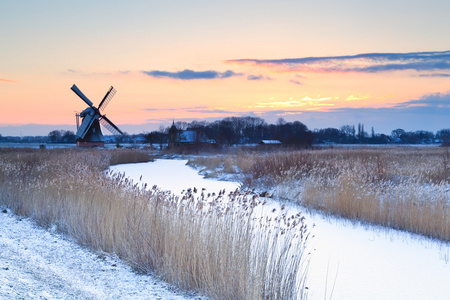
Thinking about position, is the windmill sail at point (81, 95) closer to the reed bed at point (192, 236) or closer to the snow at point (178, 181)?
the snow at point (178, 181)

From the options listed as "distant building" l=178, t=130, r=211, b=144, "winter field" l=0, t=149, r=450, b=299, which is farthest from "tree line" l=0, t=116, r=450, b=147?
"winter field" l=0, t=149, r=450, b=299

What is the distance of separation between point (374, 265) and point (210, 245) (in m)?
3.40

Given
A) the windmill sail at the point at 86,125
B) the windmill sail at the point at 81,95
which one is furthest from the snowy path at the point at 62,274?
the windmill sail at the point at 81,95

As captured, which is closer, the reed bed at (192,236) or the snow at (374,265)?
the reed bed at (192,236)

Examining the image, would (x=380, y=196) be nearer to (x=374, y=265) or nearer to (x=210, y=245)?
(x=374, y=265)

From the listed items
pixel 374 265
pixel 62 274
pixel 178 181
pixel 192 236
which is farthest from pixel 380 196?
pixel 178 181

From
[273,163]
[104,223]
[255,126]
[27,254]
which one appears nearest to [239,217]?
[104,223]

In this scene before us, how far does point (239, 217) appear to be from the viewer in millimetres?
4730

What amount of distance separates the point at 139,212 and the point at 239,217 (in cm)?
206

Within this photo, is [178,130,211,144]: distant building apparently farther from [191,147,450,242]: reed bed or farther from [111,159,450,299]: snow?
[111,159,450,299]: snow

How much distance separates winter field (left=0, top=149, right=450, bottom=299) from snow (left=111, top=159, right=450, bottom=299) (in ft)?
0.06

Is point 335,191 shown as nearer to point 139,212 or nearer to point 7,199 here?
point 139,212

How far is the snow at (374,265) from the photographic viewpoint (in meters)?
5.14

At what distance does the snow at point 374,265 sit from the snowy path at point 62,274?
7.76 feet
